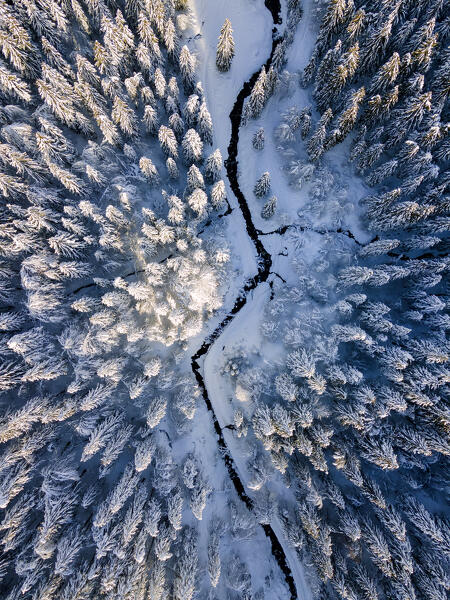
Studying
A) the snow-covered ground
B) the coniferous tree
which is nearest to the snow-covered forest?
the coniferous tree

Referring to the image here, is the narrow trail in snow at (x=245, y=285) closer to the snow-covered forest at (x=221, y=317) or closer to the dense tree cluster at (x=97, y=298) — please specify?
the snow-covered forest at (x=221, y=317)

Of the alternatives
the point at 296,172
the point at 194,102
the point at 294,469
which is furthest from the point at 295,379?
the point at 194,102

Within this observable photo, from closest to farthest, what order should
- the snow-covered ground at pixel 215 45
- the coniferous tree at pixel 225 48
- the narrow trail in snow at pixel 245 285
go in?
the coniferous tree at pixel 225 48
the narrow trail in snow at pixel 245 285
the snow-covered ground at pixel 215 45

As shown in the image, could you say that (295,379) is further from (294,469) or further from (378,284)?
(378,284)

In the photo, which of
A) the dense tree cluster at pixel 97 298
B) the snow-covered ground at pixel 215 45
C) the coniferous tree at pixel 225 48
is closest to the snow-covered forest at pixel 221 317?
the dense tree cluster at pixel 97 298

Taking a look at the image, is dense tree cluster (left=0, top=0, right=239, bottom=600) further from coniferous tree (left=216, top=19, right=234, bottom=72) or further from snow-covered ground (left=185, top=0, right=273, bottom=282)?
coniferous tree (left=216, top=19, right=234, bottom=72)
